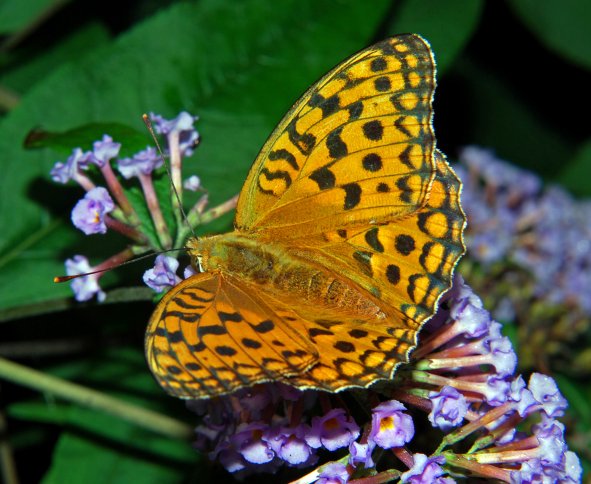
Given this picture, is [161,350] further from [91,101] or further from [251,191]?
[91,101]

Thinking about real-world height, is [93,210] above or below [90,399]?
above

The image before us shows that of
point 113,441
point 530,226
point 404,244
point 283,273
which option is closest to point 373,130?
point 404,244

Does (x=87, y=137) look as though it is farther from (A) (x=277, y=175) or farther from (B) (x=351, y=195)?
(B) (x=351, y=195)

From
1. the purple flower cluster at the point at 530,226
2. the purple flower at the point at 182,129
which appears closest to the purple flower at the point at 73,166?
the purple flower at the point at 182,129

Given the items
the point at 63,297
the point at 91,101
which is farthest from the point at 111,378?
the point at 91,101

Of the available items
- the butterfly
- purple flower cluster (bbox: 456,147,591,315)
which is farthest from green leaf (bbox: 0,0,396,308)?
purple flower cluster (bbox: 456,147,591,315)

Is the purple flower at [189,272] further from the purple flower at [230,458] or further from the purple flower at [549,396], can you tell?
the purple flower at [549,396]

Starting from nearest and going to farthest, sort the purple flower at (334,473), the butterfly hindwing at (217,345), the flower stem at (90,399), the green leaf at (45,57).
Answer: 1. the butterfly hindwing at (217,345)
2. the purple flower at (334,473)
3. the flower stem at (90,399)
4. the green leaf at (45,57)
